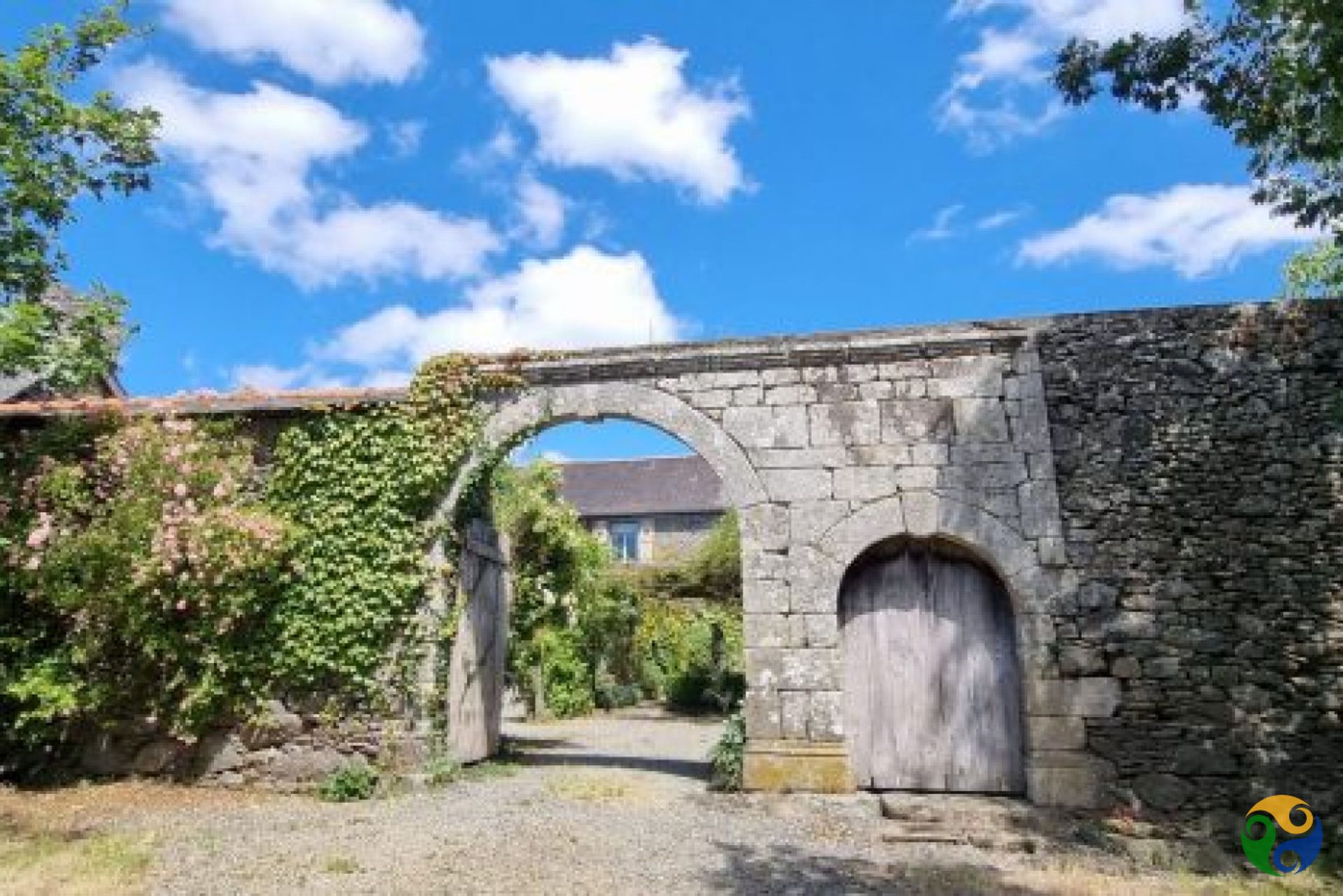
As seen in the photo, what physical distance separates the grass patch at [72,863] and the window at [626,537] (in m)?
20.1

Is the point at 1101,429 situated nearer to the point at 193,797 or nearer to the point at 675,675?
the point at 193,797

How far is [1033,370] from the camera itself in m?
7.21

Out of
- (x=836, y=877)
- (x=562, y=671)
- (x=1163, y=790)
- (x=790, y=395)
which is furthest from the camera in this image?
(x=562, y=671)

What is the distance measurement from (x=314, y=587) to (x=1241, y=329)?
25.9ft

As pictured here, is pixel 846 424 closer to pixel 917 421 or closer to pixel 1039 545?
pixel 917 421

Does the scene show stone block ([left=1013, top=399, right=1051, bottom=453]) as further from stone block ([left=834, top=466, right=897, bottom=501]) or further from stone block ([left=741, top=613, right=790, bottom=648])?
stone block ([left=741, top=613, right=790, bottom=648])

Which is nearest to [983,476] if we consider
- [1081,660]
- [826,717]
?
[1081,660]

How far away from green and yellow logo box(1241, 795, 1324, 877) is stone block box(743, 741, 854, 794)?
2.74 metres

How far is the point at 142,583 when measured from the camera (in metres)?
6.99

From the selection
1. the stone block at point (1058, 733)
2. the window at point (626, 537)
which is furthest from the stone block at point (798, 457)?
the window at point (626, 537)

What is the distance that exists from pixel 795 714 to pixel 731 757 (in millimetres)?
638

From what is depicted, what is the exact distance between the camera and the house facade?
2550 centimetres

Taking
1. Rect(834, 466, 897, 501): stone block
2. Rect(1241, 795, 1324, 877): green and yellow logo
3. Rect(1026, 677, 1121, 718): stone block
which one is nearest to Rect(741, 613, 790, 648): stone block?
Rect(834, 466, 897, 501): stone block

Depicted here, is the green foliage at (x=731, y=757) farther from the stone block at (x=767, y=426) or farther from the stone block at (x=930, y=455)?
the stone block at (x=930, y=455)
